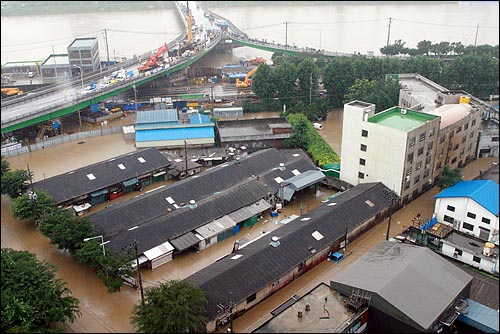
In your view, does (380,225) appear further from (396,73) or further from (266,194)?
(396,73)

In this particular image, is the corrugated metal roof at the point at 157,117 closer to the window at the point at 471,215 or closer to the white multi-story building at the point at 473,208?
the white multi-story building at the point at 473,208

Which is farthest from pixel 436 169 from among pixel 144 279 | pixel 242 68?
pixel 242 68

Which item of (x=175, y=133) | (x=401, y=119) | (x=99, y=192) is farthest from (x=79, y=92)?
(x=401, y=119)

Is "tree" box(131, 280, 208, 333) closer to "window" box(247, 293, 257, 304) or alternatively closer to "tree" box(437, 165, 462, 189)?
"window" box(247, 293, 257, 304)

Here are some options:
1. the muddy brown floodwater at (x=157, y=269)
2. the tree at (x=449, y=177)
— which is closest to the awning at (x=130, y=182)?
the muddy brown floodwater at (x=157, y=269)

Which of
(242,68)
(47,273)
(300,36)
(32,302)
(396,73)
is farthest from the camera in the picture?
(300,36)

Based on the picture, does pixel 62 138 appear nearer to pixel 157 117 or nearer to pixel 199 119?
pixel 157 117
